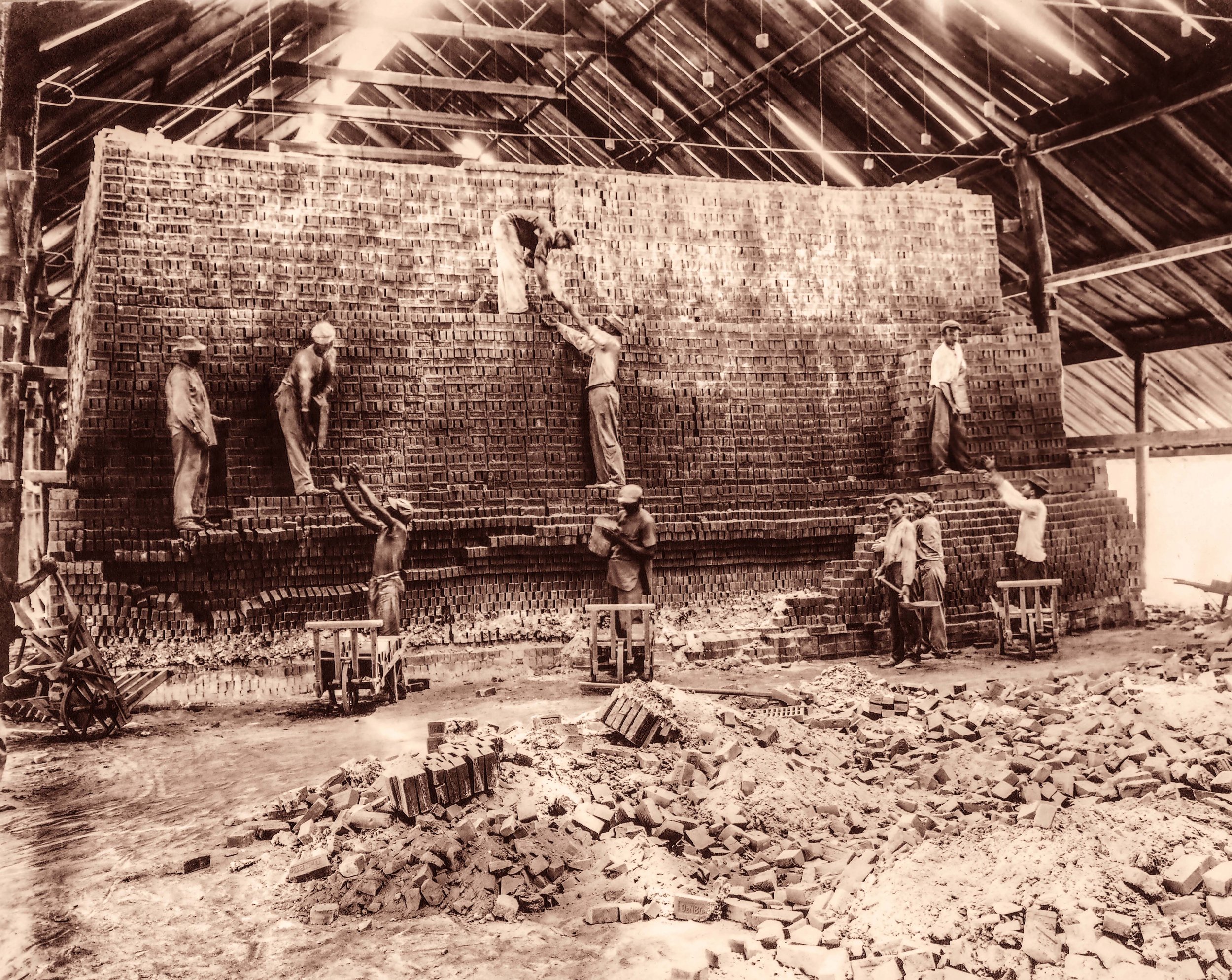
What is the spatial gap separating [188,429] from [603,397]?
14.7 ft

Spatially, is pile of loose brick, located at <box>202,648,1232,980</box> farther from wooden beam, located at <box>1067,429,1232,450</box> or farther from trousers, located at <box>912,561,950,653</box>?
wooden beam, located at <box>1067,429,1232,450</box>

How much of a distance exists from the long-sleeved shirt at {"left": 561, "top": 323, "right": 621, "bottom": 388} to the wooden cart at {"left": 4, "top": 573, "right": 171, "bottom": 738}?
590 cm

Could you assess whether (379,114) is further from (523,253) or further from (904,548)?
(904,548)

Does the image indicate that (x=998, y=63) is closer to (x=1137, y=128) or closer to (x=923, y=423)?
(x=1137, y=128)

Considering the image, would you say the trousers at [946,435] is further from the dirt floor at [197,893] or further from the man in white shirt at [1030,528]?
the dirt floor at [197,893]

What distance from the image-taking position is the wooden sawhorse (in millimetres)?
8367

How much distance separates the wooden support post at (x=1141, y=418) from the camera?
1720 centimetres

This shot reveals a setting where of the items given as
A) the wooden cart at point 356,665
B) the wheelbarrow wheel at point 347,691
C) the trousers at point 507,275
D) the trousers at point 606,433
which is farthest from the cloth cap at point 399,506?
the trousers at point 507,275

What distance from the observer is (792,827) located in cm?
546

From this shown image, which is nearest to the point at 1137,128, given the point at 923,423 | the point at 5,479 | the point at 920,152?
the point at 920,152

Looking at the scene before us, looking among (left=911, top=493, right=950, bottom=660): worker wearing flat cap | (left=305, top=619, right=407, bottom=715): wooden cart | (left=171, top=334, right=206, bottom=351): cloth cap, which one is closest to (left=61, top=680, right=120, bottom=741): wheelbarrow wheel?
(left=305, top=619, right=407, bottom=715): wooden cart

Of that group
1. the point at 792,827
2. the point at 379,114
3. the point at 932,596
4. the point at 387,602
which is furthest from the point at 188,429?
the point at 932,596

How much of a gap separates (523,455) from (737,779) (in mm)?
6259

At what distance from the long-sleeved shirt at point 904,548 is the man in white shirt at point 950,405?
2.29 metres
